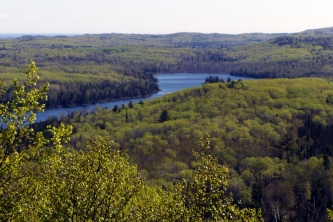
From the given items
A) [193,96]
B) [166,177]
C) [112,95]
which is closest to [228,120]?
[193,96]

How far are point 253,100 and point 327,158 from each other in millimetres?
38468

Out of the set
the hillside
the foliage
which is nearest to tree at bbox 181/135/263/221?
the foliage

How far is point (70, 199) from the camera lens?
1263 cm

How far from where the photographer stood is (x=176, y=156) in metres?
68.1

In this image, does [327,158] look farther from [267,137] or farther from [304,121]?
[304,121]

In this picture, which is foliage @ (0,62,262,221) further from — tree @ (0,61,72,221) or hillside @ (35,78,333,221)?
hillside @ (35,78,333,221)

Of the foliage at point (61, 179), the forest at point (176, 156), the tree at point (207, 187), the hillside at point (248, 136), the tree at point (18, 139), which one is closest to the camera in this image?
the tree at point (18, 139)

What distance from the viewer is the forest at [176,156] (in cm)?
1216

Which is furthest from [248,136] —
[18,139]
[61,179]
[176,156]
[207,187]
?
[18,139]

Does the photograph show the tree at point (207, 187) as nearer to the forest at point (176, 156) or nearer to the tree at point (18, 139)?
the forest at point (176, 156)

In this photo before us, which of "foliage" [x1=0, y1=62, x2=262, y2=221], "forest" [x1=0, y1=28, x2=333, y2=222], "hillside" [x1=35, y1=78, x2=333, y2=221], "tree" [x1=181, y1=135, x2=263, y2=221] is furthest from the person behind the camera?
"hillside" [x1=35, y1=78, x2=333, y2=221]

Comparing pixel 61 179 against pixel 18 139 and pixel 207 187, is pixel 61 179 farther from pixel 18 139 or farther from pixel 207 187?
pixel 207 187

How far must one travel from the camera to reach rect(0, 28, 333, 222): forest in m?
12.2

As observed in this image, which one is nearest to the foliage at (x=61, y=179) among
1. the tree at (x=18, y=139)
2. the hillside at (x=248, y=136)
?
the tree at (x=18, y=139)
